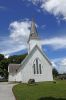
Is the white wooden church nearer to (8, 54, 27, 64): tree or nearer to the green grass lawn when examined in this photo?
the green grass lawn

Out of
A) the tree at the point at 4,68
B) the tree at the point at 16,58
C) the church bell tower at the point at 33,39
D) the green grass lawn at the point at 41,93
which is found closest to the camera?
the green grass lawn at the point at 41,93

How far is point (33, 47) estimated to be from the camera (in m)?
59.7

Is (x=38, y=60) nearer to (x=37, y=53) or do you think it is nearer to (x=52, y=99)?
(x=37, y=53)

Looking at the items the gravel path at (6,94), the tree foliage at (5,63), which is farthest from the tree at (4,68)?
the gravel path at (6,94)

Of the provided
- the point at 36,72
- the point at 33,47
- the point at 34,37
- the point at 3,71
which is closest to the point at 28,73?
the point at 36,72

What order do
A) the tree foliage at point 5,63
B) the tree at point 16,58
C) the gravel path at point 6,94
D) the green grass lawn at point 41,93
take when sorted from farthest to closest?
the tree at point 16,58, the tree foliage at point 5,63, the gravel path at point 6,94, the green grass lawn at point 41,93

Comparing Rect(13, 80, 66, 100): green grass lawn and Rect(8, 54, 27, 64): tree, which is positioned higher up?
Rect(8, 54, 27, 64): tree

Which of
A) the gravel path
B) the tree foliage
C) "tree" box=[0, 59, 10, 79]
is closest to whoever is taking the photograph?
Answer: the gravel path

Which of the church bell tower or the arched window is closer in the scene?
the arched window

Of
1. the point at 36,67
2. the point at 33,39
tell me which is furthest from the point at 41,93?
the point at 33,39

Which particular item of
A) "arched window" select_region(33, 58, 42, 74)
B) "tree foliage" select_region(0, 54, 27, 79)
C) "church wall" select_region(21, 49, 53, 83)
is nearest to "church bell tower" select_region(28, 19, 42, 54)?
"church wall" select_region(21, 49, 53, 83)

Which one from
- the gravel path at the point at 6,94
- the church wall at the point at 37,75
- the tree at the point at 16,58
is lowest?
the gravel path at the point at 6,94

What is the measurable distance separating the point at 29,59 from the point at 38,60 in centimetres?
216

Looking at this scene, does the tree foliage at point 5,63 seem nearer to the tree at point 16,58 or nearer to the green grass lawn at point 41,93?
the tree at point 16,58
